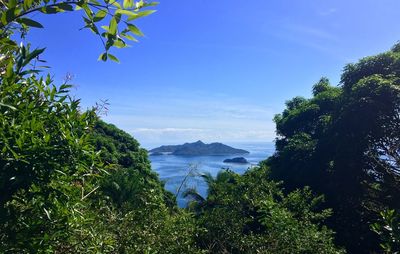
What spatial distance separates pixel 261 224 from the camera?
6918mm

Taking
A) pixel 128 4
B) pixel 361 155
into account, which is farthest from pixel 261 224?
pixel 361 155

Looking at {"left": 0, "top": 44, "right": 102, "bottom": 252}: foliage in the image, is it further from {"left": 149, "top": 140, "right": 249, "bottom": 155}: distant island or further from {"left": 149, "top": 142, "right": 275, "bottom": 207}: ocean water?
{"left": 149, "top": 140, "right": 249, "bottom": 155}: distant island

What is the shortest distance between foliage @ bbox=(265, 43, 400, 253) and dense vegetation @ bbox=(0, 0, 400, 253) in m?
0.04

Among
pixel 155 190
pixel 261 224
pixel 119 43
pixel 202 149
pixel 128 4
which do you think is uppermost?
pixel 128 4

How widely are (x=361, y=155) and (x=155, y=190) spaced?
9.01 m

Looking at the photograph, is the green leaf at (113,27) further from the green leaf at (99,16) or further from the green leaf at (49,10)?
the green leaf at (49,10)

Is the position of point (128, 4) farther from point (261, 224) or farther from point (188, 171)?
point (188, 171)

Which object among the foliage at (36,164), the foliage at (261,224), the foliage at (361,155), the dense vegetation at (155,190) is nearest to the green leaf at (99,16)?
the dense vegetation at (155,190)

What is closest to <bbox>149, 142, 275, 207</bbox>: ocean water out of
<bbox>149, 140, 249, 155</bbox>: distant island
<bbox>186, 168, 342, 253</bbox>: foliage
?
<bbox>186, 168, 342, 253</bbox>: foliage

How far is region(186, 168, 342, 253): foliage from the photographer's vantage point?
18.1 ft

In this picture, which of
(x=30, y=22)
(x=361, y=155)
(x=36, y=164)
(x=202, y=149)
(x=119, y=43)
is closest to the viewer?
(x=30, y=22)

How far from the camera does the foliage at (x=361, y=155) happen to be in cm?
1275

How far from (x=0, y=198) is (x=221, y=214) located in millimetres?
4905

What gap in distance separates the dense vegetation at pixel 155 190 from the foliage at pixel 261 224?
0.8 inches
